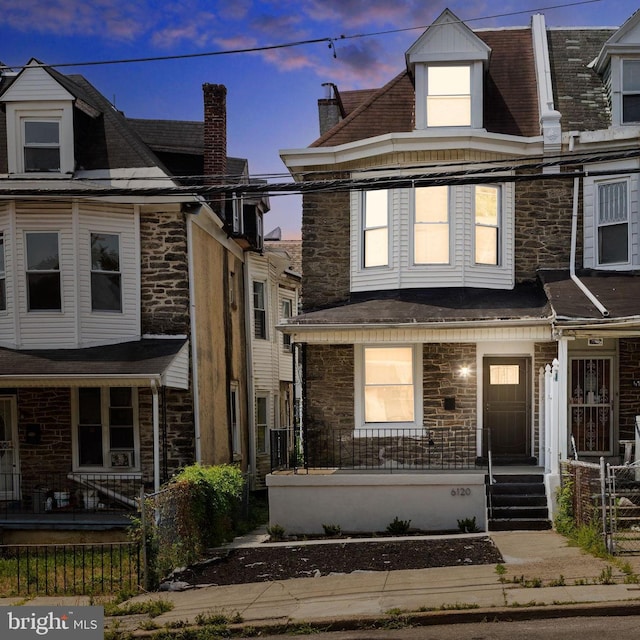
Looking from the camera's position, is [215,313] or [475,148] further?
[215,313]

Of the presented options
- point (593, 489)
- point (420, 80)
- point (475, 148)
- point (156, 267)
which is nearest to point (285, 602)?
point (593, 489)

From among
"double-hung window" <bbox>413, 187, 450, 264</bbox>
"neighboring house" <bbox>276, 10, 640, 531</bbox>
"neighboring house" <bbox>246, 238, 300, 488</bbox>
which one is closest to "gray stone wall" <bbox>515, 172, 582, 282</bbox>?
"neighboring house" <bbox>276, 10, 640, 531</bbox>

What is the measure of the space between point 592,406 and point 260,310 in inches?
415

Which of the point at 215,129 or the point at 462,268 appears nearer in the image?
the point at 462,268

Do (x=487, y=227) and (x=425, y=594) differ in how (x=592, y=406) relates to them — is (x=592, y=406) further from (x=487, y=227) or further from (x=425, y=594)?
(x=425, y=594)

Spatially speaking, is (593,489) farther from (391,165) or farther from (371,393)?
(391,165)

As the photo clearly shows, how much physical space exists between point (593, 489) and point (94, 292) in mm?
10255

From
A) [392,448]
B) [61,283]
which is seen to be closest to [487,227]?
[392,448]

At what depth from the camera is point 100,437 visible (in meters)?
18.0

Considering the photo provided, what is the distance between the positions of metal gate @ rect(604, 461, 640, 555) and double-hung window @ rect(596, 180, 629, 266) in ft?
17.0

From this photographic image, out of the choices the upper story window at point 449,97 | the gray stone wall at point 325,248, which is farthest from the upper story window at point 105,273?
the upper story window at point 449,97

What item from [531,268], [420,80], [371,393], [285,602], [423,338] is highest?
[420,80]

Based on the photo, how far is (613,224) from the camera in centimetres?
1761

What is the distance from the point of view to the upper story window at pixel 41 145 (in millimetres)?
18156
